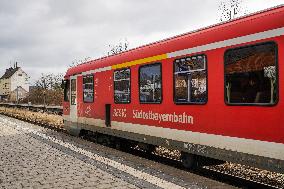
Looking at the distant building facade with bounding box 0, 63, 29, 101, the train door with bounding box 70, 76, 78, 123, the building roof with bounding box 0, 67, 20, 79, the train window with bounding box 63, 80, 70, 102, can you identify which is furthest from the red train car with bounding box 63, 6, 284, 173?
the building roof with bounding box 0, 67, 20, 79

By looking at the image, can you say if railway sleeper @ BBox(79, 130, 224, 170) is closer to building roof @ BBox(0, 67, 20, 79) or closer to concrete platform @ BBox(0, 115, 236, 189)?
concrete platform @ BBox(0, 115, 236, 189)

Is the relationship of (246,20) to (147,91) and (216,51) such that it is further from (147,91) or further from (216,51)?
(147,91)

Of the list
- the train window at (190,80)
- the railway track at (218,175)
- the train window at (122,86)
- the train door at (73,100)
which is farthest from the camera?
the train door at (73,100)

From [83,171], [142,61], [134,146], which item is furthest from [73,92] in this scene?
[83,171]

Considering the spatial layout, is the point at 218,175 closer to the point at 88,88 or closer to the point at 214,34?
the point at 214,34

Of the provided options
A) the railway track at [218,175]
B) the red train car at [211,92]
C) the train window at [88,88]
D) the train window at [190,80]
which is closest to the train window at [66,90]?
the train window at [88,88]

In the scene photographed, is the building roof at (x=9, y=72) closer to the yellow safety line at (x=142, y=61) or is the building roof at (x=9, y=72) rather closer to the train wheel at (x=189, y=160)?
the yellow safety line at (x=142, y=61)

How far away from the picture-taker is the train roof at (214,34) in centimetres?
599

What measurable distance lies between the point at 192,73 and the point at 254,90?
1.82m

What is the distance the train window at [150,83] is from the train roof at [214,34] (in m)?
0.36

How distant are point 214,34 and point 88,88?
7.19 m

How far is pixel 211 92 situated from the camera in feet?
23.5

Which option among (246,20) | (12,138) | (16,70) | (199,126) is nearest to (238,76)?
(246,20)

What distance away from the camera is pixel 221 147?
6934mm
